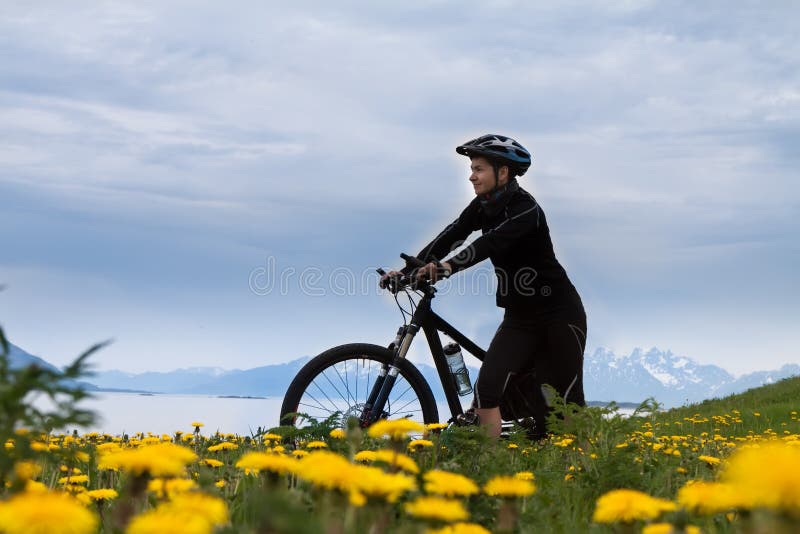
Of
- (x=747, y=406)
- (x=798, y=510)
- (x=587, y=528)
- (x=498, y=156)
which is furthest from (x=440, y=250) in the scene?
(x=747, y=406)

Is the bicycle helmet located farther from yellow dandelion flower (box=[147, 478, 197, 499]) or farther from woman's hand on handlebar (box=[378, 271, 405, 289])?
yellow dandelion flower (box=[147, 478, 197, 499])

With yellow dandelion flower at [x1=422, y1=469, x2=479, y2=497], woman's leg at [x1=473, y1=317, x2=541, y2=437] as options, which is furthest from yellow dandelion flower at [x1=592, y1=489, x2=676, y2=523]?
woman's leg at [x1=473, y1=317, x2=541, y2=437]

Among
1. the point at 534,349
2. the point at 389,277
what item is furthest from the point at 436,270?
the point at 534,349

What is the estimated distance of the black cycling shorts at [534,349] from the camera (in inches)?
268

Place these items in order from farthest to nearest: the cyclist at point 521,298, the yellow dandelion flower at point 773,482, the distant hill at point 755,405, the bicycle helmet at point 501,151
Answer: the distant hill at point 755,405, the bicycle helmet at point 501,151, the cyclist at point 521,298, the yellow dandelion flower at point 773,482

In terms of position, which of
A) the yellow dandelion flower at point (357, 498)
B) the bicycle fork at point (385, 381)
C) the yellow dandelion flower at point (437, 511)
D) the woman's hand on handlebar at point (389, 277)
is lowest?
the yellow dandelion flower at point (437, 511)

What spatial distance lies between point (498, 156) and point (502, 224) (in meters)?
0.76

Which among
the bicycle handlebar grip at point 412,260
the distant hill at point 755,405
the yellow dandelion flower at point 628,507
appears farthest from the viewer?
the distant hill at point 755,405

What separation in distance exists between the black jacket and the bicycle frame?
2.68 ft

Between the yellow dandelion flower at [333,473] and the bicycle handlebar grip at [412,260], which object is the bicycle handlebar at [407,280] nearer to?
the bicycle handlebar grip at [412,260]

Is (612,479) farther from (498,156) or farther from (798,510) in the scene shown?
(498,156)

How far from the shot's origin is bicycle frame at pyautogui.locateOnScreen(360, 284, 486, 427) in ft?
23.9

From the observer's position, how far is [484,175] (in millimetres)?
7016

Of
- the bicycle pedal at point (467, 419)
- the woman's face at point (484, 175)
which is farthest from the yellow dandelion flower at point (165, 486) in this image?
the woman's face at point (484, 175)
